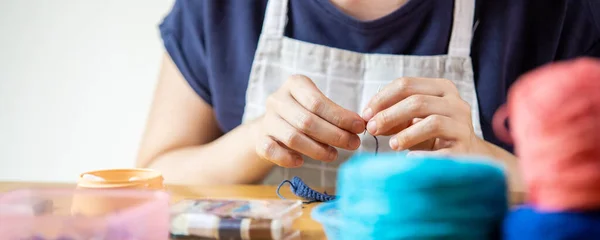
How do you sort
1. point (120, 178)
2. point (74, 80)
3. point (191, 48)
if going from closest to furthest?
1. point (120, 178)
2. point (191, 48)
3. point (74, 80)

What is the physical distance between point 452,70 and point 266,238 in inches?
19.9

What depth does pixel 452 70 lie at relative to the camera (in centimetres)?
84

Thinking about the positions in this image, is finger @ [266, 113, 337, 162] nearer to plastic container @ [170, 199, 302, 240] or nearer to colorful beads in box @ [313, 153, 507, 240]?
plastic container @ [170, 199, 302, 240]

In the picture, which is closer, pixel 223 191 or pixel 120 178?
pixel 120 178

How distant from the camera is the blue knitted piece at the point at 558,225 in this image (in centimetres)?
25

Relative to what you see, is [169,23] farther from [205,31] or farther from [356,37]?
[356,37]

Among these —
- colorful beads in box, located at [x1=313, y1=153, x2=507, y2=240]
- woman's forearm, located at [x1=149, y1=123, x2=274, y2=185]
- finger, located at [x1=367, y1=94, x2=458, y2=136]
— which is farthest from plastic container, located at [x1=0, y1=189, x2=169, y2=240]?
woman's forearm, located at [x1=149, y1=123, x2=274, y2=185]

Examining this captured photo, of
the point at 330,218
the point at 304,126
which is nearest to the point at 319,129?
the point at 304,126

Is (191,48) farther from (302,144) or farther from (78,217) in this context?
(78,217)

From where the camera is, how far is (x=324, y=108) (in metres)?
0.60

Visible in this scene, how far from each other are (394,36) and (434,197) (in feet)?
1.94

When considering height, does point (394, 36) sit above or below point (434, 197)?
above

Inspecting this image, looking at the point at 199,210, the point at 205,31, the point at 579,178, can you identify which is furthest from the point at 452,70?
the point at 579,178

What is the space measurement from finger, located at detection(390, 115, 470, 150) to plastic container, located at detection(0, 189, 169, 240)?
0.27 meters
